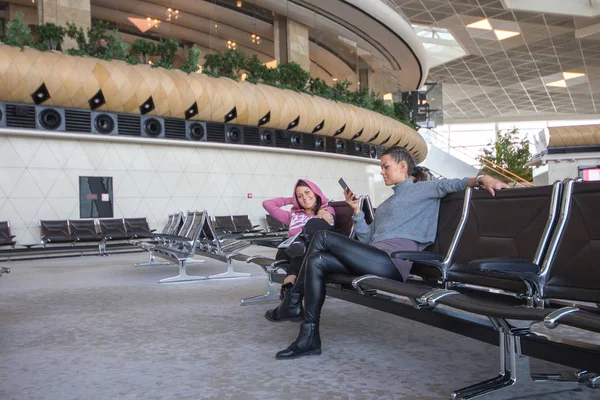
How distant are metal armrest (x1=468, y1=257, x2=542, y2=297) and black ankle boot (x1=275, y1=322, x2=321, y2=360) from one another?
1195mm

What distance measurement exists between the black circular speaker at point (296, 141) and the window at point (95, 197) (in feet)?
19.8

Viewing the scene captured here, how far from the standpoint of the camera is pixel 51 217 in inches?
535

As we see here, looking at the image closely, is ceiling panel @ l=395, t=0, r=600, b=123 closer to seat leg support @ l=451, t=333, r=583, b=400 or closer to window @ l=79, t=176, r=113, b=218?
window @ l=79, t=176, r=113, b=218

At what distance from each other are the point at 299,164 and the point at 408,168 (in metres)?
14.6

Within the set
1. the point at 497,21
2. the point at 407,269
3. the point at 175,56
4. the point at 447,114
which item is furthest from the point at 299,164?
the point at 447,114

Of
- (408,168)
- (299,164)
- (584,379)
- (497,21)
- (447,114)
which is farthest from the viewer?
(447,114)

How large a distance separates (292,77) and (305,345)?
588 inches

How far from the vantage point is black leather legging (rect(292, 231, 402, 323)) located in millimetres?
3314

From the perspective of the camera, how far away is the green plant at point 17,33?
39.8 ft

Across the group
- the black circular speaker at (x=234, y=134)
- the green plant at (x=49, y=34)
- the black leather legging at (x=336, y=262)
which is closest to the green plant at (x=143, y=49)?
the green plant at (x=49, y=34)

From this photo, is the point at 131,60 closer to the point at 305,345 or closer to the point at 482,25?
the point at 305,345

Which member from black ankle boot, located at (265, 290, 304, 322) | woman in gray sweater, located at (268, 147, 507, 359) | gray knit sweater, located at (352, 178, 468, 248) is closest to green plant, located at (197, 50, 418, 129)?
black ankle boot, located at (265, 290, 304, 322)

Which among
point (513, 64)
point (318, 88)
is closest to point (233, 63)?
point (318, 88)

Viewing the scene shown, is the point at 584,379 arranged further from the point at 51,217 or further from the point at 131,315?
the point at 51,217
